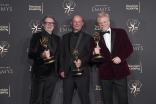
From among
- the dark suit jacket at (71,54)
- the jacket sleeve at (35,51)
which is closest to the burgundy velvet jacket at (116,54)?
the dark suit jacket at (71,54)

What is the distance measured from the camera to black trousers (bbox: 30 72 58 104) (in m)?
2.88

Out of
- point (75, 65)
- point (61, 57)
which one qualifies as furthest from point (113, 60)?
point (61, 57)

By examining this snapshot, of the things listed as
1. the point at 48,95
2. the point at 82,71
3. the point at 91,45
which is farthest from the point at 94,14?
the point at 48,95

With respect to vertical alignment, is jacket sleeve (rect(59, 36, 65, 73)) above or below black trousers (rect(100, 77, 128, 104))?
above

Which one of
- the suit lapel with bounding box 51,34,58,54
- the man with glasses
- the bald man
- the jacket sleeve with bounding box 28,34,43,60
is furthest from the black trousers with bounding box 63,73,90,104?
the jacket sleeve with bounding box 28,34,43,60

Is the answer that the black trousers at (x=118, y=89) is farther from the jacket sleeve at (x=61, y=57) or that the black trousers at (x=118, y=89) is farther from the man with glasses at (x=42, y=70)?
the man with glasses at (x=42, y=70)

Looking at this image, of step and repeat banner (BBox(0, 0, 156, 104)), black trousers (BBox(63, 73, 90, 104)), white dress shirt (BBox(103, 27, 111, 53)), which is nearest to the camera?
white dress shirt (BBox(103, 27, 111, 53))

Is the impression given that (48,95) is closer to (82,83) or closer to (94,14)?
(82,83)

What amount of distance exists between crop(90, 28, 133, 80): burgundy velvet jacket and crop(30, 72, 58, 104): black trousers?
41.0 inches

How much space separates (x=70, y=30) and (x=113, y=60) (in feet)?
4.83

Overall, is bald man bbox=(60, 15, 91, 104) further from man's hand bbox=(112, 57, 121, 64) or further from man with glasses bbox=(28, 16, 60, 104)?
man's hand bbox=(112, 57, 121, 64)

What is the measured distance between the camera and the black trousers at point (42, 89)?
2.88 meters

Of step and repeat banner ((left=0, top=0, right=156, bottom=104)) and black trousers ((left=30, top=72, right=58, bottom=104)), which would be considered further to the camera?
step and repeat banner ((left=0, top=0, right=156, bottom=104))

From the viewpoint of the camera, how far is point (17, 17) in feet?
12.0
